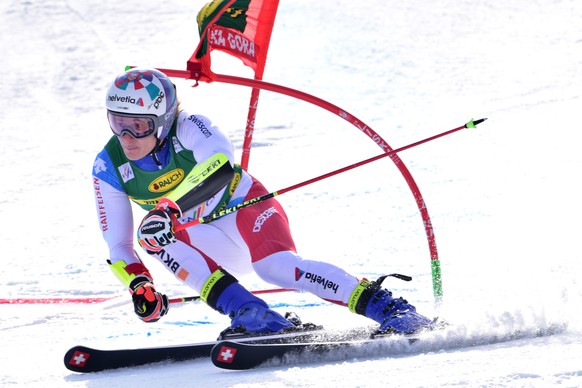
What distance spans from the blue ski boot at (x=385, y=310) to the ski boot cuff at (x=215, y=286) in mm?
601

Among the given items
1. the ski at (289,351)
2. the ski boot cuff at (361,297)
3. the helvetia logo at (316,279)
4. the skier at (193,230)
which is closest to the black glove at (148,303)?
the skier at (193,230)

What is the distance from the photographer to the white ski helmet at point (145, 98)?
4656 millimetres

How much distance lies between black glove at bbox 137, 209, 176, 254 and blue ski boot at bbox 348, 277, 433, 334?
93 cm

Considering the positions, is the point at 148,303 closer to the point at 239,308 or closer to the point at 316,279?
the point at 239,308

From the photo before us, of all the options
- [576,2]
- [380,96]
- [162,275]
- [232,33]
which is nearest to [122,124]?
[232,33]

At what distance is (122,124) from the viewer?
470 centimetres

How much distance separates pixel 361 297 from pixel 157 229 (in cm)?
102

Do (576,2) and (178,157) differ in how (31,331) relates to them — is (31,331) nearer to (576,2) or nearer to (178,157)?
(178,157)

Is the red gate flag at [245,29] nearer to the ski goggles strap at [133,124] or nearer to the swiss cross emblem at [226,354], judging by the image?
the ski goggles strap at [133,124]

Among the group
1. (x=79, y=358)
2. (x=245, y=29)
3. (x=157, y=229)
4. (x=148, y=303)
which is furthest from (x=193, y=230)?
(x=245, y=29)

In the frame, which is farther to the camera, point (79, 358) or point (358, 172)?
point (358, 172)

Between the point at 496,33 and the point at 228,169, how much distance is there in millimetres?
9964

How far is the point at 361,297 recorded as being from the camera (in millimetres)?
4543

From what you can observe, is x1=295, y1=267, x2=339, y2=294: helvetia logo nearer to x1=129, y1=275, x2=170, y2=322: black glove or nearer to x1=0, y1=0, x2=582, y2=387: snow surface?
x1=0, y1=0, x2=582, y2=387: snow surface
